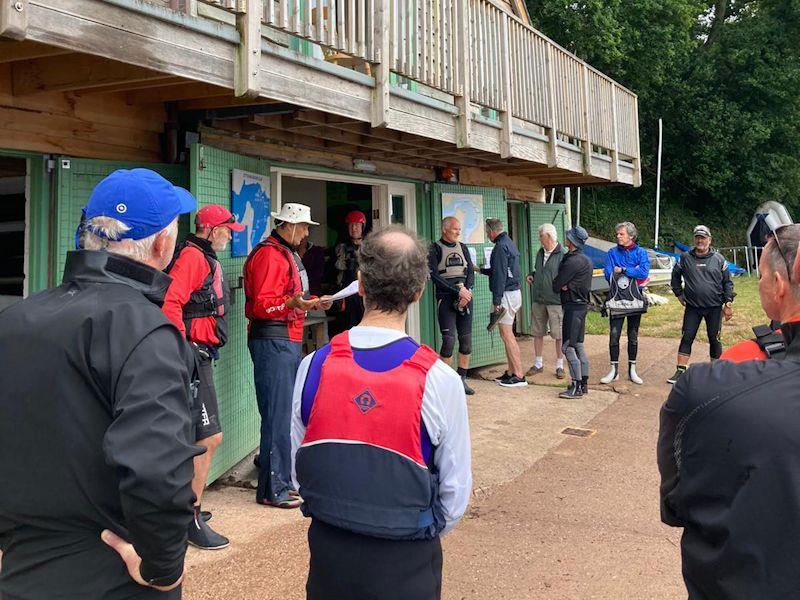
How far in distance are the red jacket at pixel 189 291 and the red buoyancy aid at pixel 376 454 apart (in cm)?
185

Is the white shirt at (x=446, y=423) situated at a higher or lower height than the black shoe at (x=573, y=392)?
higher

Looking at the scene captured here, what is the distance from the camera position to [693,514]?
1.61 metres

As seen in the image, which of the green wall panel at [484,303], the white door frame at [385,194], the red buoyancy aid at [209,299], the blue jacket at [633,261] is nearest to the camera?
the red buoyancy aid at [209,299]

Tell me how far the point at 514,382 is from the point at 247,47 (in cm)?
572

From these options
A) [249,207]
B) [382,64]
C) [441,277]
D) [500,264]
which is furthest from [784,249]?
[500,264]

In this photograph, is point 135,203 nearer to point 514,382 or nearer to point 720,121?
point 514,382

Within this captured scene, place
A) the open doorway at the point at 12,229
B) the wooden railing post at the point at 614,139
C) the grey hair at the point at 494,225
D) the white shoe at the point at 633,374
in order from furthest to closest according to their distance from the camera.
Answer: the wooden railing post at the point at 614,139
the white shoe at the point at 633,374
the grey hair at the point at 494,225
the open doorway at the point at 12,229

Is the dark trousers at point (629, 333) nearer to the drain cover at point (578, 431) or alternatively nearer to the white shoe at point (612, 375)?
the white shoe at point (612, 375)

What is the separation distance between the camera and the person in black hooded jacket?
57.9 inches

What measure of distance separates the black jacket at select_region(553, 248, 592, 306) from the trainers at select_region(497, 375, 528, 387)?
1.20 meters

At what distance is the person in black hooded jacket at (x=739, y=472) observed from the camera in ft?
4.82

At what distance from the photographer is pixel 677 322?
46.6 ft

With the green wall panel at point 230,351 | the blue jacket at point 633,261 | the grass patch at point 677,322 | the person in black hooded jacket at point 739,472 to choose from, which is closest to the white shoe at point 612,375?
the blue jacket at point 633,261

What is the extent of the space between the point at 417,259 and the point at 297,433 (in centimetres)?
68
